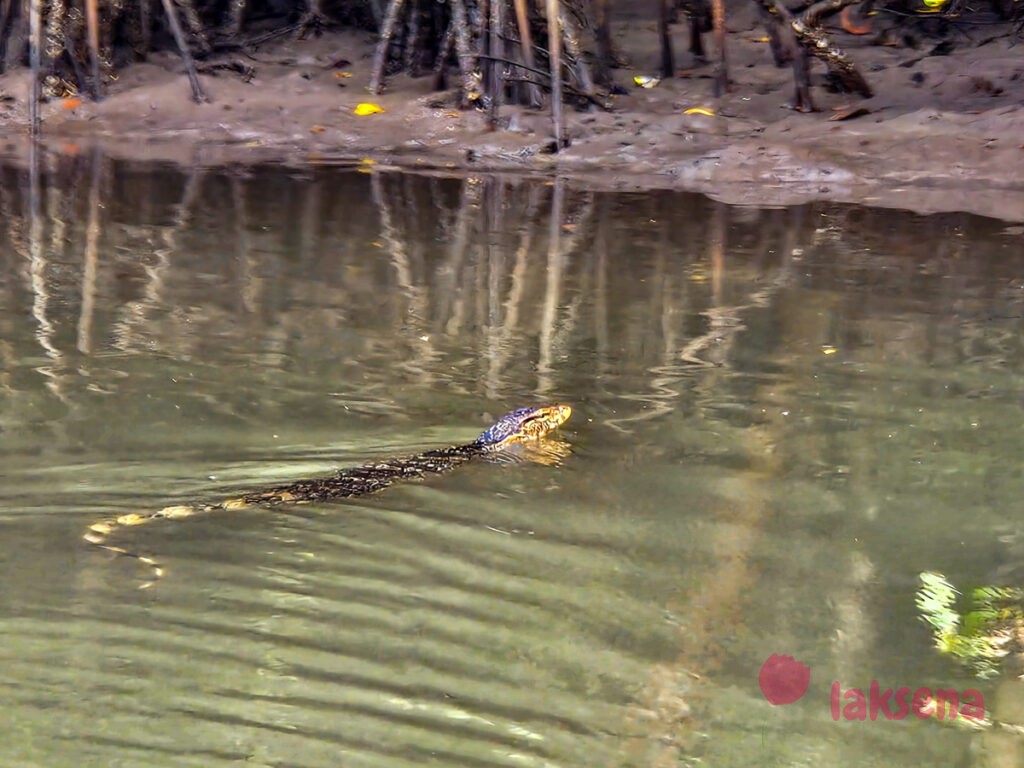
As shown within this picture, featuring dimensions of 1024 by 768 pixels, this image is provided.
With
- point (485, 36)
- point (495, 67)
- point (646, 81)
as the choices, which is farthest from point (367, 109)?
point (646, 81)

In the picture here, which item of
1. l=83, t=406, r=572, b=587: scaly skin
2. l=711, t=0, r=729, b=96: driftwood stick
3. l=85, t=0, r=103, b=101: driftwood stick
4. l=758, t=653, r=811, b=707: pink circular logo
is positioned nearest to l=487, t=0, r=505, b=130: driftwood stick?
l=711, t=0, r=729, b=96: driftwood stick

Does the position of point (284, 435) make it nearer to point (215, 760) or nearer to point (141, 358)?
point (141, 358)

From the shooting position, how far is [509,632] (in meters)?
3.42

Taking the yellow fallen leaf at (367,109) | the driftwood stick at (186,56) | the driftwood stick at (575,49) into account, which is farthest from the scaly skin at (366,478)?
the driftwood stick at (186,56)

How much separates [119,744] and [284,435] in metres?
2.14

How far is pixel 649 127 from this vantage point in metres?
11.3

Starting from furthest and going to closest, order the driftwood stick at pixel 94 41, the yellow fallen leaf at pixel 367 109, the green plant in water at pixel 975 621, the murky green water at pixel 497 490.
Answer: the driftwood stick at pixel 94 41 < the yellow fallen leaf at pixel 367 109 < the green plant in water at pixel 975 621 < the murky green water at pixel 497 490

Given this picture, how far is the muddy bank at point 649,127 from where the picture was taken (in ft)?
33.1

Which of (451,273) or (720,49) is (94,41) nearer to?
(720,49)

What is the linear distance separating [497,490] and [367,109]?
28.3ft

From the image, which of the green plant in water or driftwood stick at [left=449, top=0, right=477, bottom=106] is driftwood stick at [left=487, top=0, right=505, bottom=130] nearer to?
driftwood stick at [left=449, top=0, right=477, bottom=106]

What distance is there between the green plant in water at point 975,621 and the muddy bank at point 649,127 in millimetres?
5804

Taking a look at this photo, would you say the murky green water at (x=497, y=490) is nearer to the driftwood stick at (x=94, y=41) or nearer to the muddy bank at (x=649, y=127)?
the muddy bank at (x=649, y=127)

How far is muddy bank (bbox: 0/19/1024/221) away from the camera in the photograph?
10.1 metres
